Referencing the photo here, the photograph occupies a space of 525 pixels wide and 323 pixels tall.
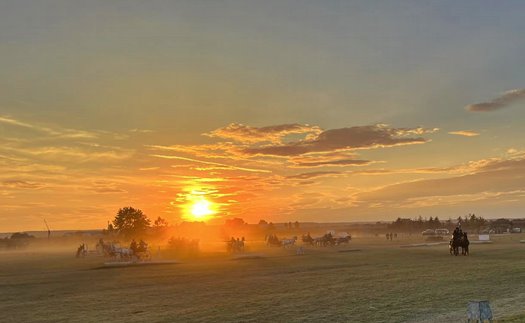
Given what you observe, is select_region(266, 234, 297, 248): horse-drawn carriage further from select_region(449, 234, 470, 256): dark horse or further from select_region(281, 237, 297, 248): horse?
select_region(449, 234, 470, 256): dark horse

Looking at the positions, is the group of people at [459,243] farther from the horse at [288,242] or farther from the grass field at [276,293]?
the horse at [288,242]

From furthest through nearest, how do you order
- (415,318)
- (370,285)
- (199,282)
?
(199,282) < (370,285) < (415,318)

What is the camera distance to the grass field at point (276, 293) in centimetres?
1980

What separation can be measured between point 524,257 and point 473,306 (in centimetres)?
3109

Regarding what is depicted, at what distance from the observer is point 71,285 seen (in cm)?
3150

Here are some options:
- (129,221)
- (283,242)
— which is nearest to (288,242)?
(283,242)

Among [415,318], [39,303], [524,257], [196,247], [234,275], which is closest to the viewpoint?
[415,318]

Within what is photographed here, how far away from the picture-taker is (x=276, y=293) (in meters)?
25.1

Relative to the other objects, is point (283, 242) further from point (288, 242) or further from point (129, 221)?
point (129, 221)

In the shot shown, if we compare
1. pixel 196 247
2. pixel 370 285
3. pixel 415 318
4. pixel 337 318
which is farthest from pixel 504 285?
pixel 196 247

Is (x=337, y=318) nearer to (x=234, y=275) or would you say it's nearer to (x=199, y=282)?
(x=199, y=282)

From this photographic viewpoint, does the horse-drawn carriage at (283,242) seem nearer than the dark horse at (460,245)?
No

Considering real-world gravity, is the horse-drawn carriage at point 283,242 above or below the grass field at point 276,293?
above

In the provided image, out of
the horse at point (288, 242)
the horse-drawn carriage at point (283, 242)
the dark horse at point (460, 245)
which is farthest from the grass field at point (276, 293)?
the horse-drawn carriage at point (283, 242)
